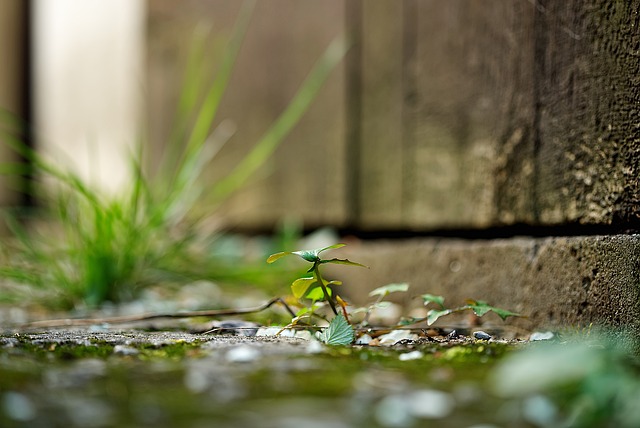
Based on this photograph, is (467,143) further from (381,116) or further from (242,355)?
(242,355)

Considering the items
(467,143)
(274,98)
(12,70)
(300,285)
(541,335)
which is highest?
(12,70)

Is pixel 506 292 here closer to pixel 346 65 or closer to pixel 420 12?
pixel 420 12

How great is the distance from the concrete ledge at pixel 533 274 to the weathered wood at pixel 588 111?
0.19 ft

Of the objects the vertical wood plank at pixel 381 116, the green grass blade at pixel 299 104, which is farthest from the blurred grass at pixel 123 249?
the vertical wood plank at pixel 381 116

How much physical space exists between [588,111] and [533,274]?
0.30 meters

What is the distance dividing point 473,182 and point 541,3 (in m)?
0.39

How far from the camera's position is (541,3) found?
1270 mm

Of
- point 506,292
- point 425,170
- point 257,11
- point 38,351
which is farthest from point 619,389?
point 257,11

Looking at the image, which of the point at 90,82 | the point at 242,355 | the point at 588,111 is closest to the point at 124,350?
the point at 242,355

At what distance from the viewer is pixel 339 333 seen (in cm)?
98

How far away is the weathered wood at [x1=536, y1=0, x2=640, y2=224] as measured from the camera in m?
1.07

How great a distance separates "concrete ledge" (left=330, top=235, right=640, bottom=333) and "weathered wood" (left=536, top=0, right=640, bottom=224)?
57mm

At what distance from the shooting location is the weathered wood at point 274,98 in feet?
6.85

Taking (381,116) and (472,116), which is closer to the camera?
(472,116)
